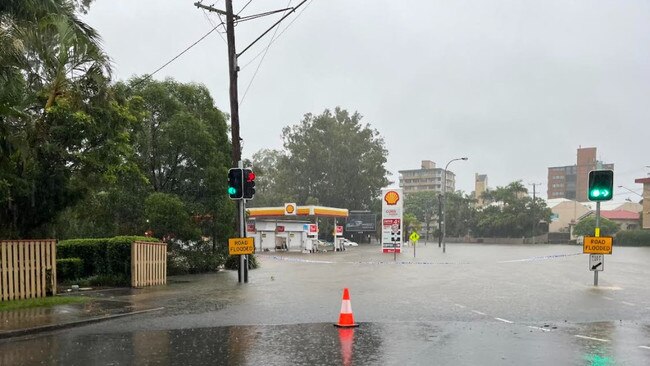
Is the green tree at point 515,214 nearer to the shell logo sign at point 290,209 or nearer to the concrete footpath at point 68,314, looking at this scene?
the shell logo sign at point 290,209

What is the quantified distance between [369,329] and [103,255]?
11910 mm

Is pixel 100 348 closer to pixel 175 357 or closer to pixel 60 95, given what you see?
pixel 175 357

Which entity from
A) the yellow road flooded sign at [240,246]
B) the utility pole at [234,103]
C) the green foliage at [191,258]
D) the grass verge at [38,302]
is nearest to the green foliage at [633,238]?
the green foliage at [191,258]

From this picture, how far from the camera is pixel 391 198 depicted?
48000 millimetres

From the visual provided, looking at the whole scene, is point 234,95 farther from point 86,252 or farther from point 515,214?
point 515,214

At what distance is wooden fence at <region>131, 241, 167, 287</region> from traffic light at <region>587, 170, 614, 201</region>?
545 inches

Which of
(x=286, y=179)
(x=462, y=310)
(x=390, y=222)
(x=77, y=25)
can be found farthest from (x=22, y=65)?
(x=286, y=179)

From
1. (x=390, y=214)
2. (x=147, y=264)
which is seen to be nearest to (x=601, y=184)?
(x=147, y=264)

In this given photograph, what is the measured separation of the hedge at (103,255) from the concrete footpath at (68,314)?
342 cm

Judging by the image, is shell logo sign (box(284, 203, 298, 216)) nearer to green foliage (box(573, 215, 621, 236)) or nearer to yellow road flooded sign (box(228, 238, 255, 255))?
yellow road flooded sign (box(228, 238, 255, 255))

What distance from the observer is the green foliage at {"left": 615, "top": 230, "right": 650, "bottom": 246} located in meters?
75.5

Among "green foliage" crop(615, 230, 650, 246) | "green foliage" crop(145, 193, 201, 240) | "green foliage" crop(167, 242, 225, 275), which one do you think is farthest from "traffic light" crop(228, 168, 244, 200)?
"green foliage" crop(615, 230, 650, 246)

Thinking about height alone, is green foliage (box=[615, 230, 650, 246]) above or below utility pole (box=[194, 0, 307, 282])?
below

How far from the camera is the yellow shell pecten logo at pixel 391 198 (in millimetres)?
47906
